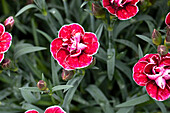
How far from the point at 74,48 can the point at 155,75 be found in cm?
49

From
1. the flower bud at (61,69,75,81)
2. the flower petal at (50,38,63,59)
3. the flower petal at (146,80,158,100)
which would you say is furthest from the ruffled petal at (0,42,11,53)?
the flower petal at (146,80,158,100)

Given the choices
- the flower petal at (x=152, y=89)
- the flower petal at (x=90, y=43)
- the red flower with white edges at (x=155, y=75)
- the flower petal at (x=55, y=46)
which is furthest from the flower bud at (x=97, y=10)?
the flower petal at (x=152, y=89)

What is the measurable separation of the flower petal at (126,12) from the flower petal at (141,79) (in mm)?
358

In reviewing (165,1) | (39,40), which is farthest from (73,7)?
(165,1)

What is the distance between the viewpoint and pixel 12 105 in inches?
70.6

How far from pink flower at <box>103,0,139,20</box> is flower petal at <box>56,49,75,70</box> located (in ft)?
1.26

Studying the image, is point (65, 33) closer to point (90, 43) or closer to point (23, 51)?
point (90, 43)

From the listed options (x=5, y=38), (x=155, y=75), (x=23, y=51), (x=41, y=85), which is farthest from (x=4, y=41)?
(x=155, y=75)

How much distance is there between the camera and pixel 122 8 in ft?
4.66

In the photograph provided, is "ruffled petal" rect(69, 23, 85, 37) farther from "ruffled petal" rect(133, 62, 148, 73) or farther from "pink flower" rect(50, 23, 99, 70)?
"ruffled petal" rect(133, 62, 148, 73)

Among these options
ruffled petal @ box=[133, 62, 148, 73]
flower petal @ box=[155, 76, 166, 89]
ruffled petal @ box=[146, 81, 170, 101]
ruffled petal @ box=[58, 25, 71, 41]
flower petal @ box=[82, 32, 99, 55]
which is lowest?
ruffled petal @ box=[146, 81, 170, 101]

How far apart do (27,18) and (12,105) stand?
0.96 m

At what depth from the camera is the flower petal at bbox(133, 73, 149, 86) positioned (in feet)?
4.30

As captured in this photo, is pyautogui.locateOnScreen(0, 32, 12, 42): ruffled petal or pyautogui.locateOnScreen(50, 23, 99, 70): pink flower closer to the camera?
pyautogui.locateOnScreen(50, 23, 99, 70): pink flower
